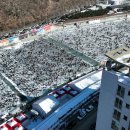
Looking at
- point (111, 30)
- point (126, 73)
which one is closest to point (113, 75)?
point (126, 73)

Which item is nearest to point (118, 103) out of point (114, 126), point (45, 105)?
point (114, 126)

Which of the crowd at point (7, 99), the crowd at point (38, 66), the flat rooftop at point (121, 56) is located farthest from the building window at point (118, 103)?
the crowd at point (38, 66)

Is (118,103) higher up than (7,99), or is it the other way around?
(118,103)

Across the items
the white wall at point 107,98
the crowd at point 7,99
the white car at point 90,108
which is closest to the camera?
the white wall at point 107,98

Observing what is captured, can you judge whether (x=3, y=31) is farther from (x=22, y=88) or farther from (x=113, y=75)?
(x=113, y=75)

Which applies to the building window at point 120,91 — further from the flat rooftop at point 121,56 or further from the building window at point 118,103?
the flat rooftop at point 121,56

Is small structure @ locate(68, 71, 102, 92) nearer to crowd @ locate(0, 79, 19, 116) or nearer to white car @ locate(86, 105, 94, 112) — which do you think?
white car @ locate(86, 105, 94, 112)

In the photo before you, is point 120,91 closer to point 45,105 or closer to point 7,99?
point 45,105

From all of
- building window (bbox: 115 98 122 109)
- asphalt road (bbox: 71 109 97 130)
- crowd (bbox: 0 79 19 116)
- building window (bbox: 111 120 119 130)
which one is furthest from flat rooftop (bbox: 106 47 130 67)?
crowd (bbox: 0 79 19 116)
